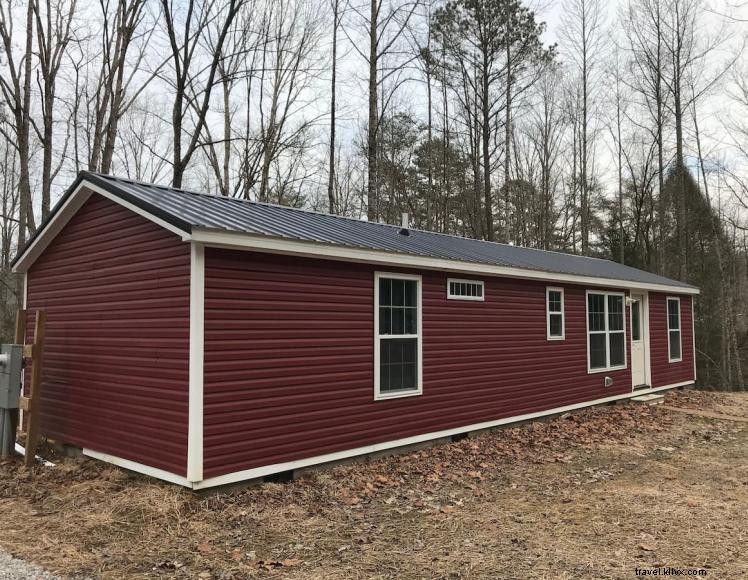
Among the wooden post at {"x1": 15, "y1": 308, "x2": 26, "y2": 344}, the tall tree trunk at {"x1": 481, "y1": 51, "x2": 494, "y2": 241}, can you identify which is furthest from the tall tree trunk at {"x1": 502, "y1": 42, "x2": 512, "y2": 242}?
the wooden post at {"x1": 15, "y1": 308, "x2": 26, "y2": 344}

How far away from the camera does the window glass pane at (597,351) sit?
40.2 feet

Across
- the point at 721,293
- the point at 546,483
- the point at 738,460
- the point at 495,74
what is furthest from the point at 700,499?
the point at 721,293

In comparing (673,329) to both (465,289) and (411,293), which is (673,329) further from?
(411,293)

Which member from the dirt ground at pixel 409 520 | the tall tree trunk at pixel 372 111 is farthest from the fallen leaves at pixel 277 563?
the tall tree trunk at pixel 372 111

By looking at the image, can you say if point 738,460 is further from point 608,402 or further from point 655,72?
point 655,72

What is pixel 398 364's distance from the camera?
802 cm

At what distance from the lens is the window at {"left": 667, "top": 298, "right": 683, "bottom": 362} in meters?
15.4

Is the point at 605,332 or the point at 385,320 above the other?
the point at 385,320

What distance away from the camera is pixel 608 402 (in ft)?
41.7

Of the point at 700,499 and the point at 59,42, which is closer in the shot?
the point at 700,499

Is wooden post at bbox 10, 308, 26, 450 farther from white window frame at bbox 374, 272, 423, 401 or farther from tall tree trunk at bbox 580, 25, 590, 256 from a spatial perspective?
tall tree trunk at bbox 580, 25, 590, 256

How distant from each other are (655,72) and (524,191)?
7215 mm

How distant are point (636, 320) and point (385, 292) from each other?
28.6ft

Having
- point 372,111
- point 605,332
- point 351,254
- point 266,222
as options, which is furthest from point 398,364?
point 372,111
